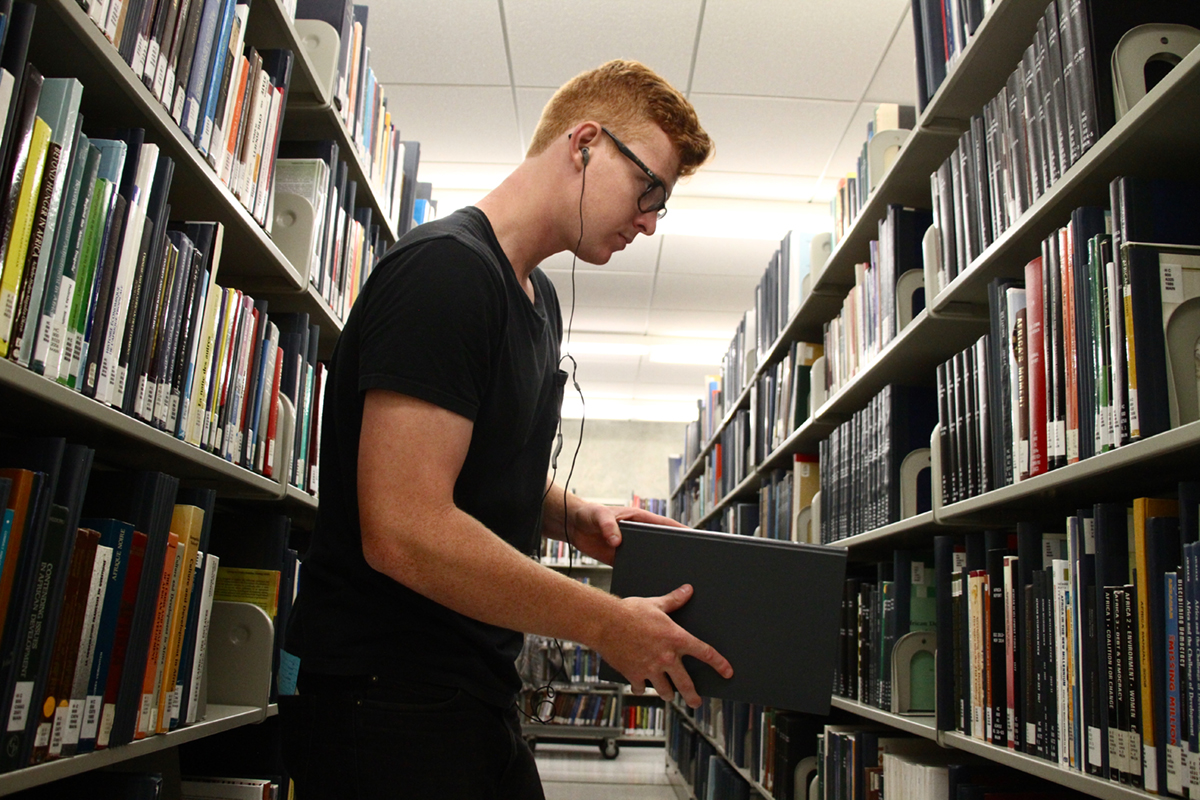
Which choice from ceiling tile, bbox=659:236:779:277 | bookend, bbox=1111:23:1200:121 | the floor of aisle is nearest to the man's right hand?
bookend, bbox=1111:23:1200:121

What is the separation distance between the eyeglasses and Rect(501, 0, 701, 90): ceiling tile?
86.6 inches

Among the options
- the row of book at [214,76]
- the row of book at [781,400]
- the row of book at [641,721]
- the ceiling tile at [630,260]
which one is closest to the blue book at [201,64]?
the row of book at [214,76]

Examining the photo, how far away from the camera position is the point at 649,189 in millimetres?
1271

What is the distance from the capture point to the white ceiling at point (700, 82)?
327cm

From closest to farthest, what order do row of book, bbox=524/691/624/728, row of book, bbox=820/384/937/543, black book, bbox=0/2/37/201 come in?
black book, bbox=0/2/37/201 → row of book, bbox=820/384/937/543 → row of book, bbox=524/691/624/728

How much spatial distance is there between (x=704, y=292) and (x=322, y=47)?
3954 millimetres

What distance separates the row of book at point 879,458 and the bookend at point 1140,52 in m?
0.89

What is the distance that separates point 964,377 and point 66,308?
1.34 metres

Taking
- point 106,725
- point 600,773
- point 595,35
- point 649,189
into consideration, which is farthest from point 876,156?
point 600,773

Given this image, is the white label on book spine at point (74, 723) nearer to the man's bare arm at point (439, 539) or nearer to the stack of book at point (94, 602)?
the stack of book at point (94, 602)

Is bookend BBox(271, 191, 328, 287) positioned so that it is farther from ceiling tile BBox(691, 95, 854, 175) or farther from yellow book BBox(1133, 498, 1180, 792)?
ceiling tile BBox(691, 95, 854, 175)

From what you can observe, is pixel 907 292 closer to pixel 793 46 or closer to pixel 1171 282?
pixel 1171 282

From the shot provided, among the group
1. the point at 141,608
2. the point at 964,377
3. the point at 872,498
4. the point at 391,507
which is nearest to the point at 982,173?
the point at 964,377

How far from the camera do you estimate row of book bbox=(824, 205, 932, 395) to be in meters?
1.95
